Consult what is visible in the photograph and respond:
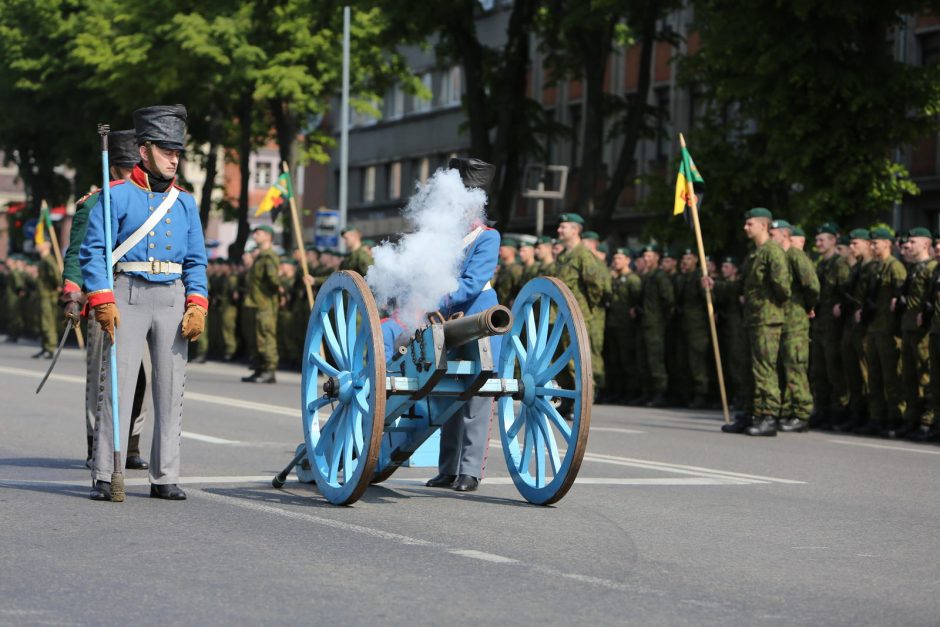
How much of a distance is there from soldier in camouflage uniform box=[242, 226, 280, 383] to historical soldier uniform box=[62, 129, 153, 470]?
1204cm

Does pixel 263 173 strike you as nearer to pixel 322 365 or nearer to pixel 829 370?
pixel 829 370

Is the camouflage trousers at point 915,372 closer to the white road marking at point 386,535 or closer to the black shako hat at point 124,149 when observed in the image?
the black shako hat at point 124,149

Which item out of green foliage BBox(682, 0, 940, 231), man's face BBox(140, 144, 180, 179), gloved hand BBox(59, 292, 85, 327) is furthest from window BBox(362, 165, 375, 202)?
man's face BBox(140, 144, 180, 179)

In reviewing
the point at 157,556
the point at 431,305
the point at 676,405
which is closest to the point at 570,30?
the point at 676,405

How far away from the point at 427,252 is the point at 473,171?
572mm

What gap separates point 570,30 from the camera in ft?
104

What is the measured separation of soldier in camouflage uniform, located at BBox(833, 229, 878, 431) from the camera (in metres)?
18.7

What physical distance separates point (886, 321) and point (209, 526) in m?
11.1

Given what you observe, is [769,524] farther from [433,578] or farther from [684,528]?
[433,578]

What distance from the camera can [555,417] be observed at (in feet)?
32.6

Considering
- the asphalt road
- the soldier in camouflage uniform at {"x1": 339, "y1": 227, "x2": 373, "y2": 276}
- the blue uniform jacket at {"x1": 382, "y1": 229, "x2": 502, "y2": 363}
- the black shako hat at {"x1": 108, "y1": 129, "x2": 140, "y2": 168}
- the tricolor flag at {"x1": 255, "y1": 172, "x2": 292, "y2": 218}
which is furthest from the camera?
the tricolor flag at {"x1": 255, "y1": 172, "x2": 292, "y2": 218}

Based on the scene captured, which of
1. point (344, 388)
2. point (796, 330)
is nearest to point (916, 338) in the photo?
point (796, 330)

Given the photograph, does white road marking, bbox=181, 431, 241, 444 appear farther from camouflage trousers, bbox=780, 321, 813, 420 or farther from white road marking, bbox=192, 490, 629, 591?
camouflage trousers, bbox=780, 321, 813, 420

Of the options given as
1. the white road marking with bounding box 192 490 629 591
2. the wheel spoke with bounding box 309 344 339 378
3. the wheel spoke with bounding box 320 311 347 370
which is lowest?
the white road marking with bounding box 192 490 629 591
